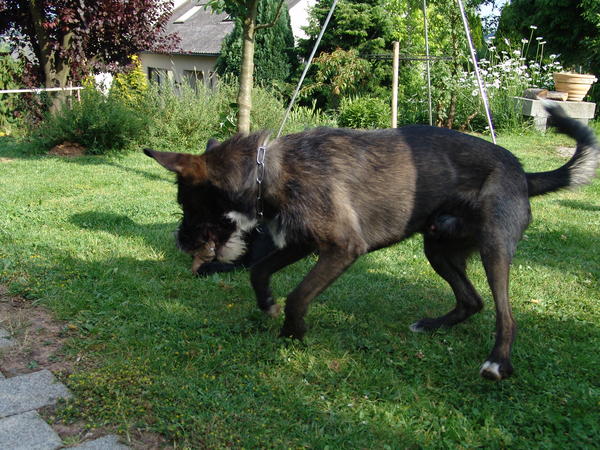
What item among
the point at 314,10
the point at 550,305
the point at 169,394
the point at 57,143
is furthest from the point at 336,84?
the point at 169,394

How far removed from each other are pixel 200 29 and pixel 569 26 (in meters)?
15.5

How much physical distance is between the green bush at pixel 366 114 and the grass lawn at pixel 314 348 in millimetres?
8254

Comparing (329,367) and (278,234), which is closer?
(329,367)

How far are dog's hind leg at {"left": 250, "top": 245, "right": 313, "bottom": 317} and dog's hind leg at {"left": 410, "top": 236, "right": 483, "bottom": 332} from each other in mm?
1002

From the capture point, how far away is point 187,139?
472 inches

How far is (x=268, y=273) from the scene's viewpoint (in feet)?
14.1

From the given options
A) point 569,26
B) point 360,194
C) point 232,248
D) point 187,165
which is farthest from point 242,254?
point 569,26

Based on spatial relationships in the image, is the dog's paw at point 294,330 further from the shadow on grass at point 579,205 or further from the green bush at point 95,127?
the green bush at point 95,127

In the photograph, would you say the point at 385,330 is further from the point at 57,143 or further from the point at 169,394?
the point at 57,143

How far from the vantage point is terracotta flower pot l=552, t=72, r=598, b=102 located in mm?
14086

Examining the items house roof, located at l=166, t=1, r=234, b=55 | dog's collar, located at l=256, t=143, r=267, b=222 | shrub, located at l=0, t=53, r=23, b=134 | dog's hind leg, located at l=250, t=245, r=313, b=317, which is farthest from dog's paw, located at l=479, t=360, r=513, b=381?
house roof, located at l=166, t=1, r=234, b=55

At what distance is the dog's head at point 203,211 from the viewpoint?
3.82 m

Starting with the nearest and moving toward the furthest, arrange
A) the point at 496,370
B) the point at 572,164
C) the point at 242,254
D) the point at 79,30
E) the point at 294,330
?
the point at 496,370 < the point at 294,330 < the point at 572,164 < the point at 242,254 < the point at 79,30

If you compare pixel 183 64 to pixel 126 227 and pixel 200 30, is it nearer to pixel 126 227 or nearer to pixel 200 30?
pixel 200 30
